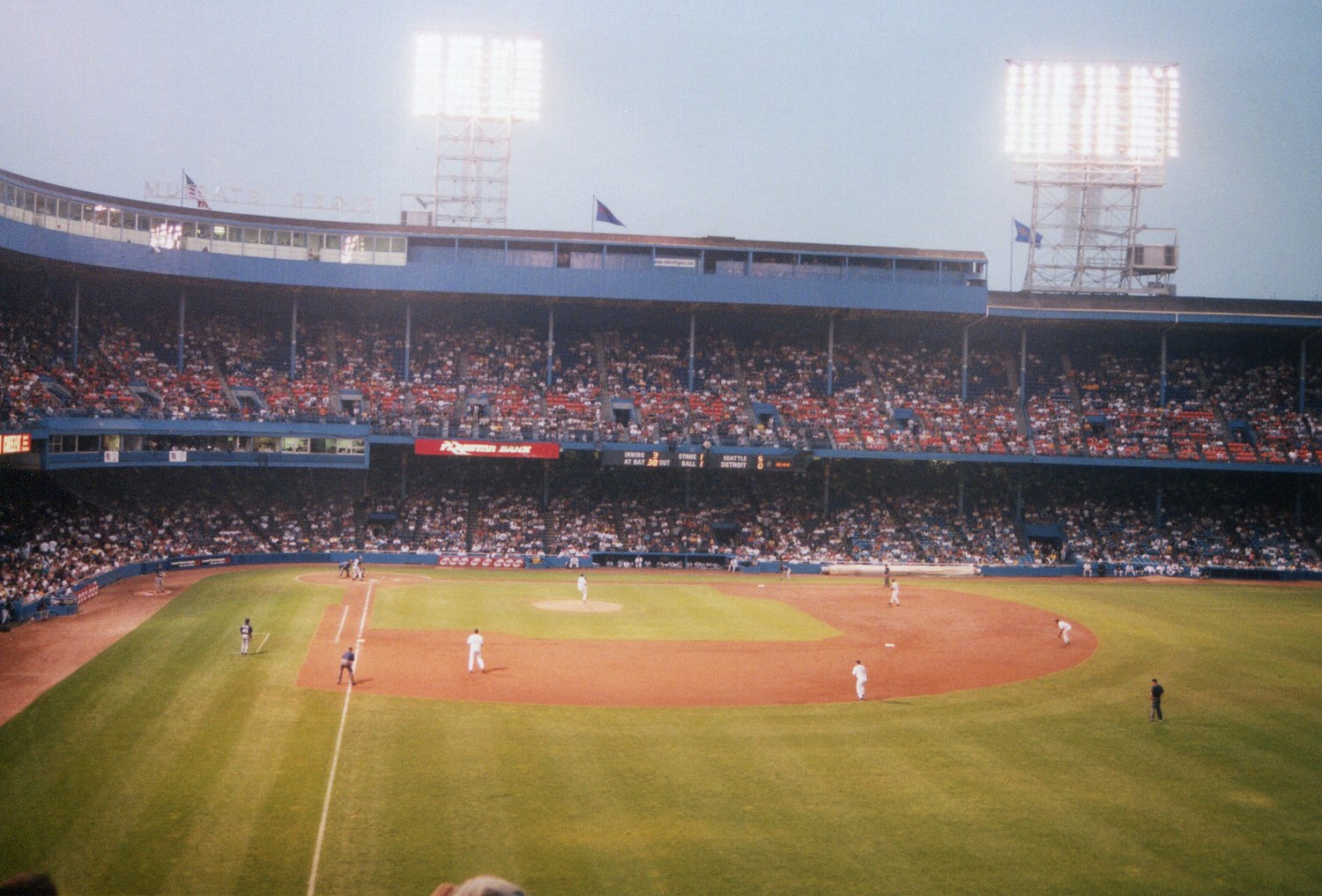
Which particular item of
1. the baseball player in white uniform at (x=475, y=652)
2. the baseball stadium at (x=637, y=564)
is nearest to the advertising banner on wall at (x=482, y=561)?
the baseball stadium at (x=637, y=564)

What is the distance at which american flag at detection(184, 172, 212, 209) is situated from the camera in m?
58.8

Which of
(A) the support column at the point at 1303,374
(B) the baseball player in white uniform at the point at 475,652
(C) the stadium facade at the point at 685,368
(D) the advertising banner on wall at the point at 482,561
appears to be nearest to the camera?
(B) the baseball player in white uniform at the point at 475,652

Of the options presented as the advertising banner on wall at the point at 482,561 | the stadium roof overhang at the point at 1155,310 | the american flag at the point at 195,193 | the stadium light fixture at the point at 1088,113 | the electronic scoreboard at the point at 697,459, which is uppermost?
the stadium light fixture at the point at 1088,113

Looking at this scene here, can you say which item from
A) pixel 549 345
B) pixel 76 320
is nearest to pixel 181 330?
pixel 76 320

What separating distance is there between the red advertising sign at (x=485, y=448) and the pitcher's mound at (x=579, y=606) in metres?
16.0

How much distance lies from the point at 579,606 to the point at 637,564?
15420 millimetres

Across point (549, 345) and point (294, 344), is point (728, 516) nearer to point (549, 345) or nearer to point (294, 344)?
point (549, 345)

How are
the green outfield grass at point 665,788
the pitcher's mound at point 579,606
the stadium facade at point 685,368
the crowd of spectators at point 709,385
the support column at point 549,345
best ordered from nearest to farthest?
the green outfield grass at point 665,788
the pitcher's mound at point 579,606
the stadium facade at point 685,368
the crowd of spectators at point 709,385
the support column at point 549,345

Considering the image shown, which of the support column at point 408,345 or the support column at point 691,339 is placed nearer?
the support column at point 408,345

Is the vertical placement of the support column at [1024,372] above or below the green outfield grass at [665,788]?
above

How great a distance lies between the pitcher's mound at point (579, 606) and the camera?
133ft

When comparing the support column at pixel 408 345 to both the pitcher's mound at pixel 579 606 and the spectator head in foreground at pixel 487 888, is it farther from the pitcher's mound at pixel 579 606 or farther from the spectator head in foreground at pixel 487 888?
the spectator head in foreground at pixel 487 888

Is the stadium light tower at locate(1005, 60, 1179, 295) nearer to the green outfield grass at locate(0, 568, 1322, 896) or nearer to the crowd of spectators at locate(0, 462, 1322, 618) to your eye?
the crowd of spectators at locate(0, 462, 1322, 618)

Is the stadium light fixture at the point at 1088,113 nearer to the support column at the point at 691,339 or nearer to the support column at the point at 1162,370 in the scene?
the support column at the point at 1162,370
